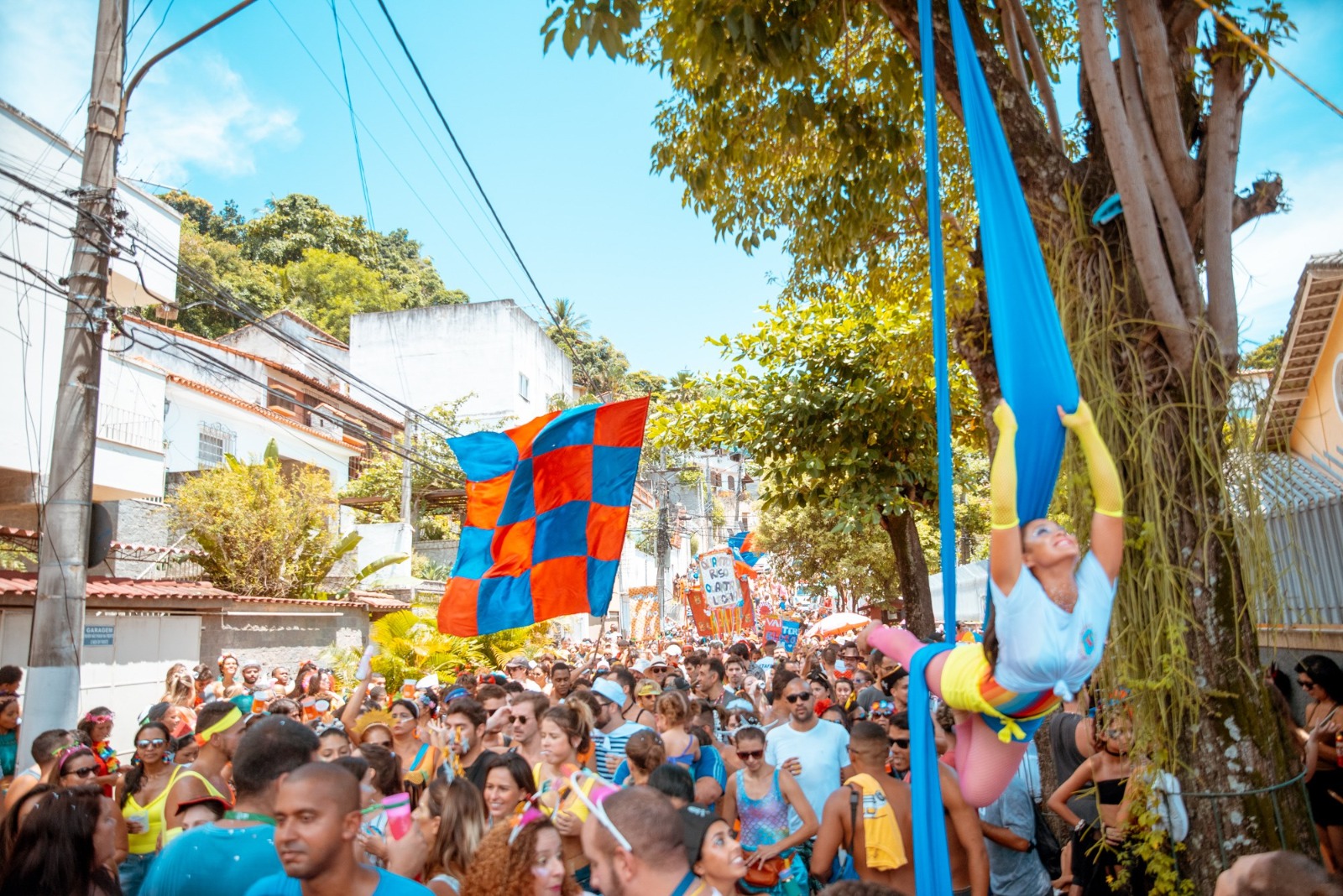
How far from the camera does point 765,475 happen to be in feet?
43.5

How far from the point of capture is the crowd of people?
341cm

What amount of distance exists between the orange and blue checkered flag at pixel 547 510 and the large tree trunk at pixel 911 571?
5.13m

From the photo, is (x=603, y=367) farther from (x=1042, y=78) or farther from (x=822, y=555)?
(x=1042, y=78)

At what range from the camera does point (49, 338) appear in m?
15.5

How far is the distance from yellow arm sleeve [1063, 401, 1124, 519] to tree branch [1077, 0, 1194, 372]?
1.37m

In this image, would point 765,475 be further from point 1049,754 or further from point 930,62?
point 930,62

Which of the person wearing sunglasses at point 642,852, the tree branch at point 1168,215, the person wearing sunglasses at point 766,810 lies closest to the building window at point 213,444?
the person wearing sunglasses at point 766,810

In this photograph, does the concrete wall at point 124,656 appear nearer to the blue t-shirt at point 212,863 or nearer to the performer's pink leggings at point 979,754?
the blue t-shirt at point 212,863

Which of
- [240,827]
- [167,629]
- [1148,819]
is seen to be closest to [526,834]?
[240,827]

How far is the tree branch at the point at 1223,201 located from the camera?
4.51 m

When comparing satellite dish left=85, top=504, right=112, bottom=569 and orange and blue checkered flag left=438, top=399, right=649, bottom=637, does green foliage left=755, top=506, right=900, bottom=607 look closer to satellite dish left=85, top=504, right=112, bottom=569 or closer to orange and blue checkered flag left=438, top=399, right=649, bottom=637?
orange and blue checkered flag left=438, top=399, right=649, bottom=637

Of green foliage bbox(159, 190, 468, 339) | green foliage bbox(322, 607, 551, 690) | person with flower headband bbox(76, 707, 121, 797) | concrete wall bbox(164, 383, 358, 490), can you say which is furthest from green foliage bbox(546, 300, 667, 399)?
person with flower headband bbox(76, 707, 121, 797)

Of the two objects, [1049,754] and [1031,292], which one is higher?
[1031,292]

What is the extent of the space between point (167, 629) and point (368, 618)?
6855 millimetres
